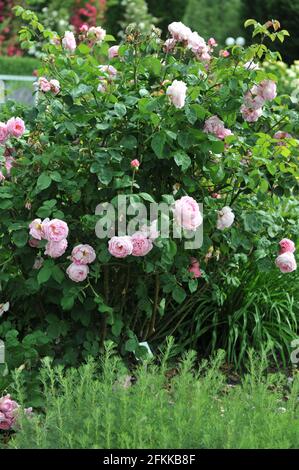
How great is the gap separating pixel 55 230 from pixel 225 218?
641mm

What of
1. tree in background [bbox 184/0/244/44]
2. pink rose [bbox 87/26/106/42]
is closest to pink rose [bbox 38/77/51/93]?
pink rose [bbox 87/26/106/42]

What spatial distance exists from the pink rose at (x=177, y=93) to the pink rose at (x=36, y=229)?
2.01 feet

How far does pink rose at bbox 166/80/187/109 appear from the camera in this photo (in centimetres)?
303

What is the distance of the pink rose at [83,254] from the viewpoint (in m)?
3.10

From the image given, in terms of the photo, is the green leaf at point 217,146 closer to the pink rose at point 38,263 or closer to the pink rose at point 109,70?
the pink rose at point 109,70

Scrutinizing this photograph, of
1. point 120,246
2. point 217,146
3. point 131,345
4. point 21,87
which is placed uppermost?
point 217,146

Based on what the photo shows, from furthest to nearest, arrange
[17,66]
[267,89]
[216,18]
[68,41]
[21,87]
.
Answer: [216,18] < [17,66] < [21,87] < [68,41] < [267,89]

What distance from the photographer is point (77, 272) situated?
10.1ft

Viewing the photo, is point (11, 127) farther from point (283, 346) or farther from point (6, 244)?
point (283, 346)

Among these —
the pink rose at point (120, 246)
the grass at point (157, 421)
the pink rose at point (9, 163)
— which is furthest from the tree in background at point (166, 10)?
the grass at point (157, 421)

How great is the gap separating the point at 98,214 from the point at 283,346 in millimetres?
1170

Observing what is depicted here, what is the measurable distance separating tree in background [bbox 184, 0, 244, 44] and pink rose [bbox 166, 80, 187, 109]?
940 centimetres

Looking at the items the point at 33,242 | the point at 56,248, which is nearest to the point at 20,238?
the point at 33,242

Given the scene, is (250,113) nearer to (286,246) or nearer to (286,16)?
(286,246)
